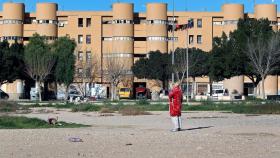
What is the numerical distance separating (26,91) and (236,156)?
101943 mm

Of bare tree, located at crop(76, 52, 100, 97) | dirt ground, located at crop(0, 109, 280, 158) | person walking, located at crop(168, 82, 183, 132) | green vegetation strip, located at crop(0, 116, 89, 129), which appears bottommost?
dirt ground, located at crop(0, 109, 280, 158)

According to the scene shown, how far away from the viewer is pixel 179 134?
847 inches

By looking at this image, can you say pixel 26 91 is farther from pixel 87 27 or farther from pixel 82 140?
pixel 82 140

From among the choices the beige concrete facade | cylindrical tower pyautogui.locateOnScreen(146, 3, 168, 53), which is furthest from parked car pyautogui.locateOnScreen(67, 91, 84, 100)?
cylindrical tower pyautogui.locateOnScreen(146, 3, 168, 53)

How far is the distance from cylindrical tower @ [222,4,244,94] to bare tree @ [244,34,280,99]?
32.2 metres

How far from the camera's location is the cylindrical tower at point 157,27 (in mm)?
115812

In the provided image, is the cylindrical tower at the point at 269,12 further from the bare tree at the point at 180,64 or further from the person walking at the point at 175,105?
the person walking at the point at 175,105

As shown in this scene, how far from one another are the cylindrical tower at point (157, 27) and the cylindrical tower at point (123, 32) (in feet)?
12.2

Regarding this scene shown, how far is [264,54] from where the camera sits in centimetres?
7969

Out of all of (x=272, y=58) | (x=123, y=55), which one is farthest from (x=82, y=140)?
(x=123, y=55)

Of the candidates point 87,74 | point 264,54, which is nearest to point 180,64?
point 87,74

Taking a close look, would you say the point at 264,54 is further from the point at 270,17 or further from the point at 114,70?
the point at 270,17

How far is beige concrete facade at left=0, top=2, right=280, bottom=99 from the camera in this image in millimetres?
115375

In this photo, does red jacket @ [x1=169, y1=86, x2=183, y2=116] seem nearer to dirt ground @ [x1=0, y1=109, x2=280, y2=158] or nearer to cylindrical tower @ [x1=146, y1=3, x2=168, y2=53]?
dirt ground @ [x1=0, y1=109, x2=280, y2=158]
